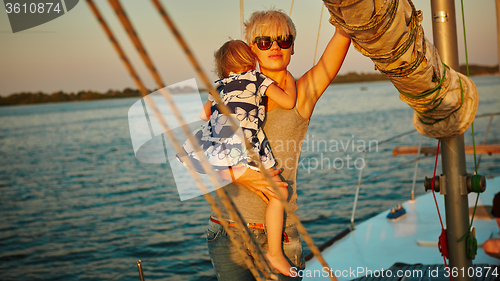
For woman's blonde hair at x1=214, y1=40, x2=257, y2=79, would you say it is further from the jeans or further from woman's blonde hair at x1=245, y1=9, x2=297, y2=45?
the jeans

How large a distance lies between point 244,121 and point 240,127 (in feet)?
Result: 0.09

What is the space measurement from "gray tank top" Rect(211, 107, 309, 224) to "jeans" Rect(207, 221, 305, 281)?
0.06 m

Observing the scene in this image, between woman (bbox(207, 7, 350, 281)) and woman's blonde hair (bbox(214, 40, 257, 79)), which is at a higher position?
woman's blonde hair (bbox(214, 40, 257, 79))

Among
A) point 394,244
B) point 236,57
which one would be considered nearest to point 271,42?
point 236,57

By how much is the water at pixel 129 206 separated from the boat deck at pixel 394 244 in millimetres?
617

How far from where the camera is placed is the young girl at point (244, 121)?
142 centimetres

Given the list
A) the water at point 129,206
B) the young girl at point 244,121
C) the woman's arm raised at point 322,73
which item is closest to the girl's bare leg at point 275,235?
the young girl at point 244,121

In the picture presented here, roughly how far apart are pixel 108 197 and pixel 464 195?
47.5 ft

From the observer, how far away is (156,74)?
2.31 ft

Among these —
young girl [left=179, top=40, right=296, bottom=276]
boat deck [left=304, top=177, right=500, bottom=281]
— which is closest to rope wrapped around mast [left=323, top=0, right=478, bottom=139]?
young girl [left=179, top=40, right=296, bottom=276]

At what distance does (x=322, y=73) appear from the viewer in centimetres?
136

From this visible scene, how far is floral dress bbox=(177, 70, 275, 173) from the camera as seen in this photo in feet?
4.84

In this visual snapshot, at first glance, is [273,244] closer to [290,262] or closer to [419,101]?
[290,262]

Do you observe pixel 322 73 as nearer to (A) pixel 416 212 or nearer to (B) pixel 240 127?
(B) pixel 240 127
